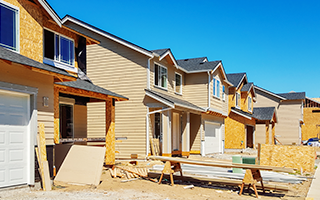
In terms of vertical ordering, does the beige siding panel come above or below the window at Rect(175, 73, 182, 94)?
below

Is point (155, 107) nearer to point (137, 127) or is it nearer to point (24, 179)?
point (137, 127)

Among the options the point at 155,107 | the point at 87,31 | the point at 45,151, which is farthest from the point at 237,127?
the point at 45,151

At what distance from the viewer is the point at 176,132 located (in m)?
22.4

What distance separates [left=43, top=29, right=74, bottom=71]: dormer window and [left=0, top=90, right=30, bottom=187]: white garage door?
11.7ft

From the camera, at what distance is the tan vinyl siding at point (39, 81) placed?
331 inches

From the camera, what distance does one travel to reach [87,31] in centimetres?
1992

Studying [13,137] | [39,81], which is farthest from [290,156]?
[13,137]

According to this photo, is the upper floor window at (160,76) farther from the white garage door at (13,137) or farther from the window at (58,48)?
the white garage door at (13,137)

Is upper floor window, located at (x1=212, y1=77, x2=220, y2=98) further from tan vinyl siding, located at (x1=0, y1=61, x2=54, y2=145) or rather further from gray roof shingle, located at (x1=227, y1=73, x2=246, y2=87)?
tan vinyl siding, located at (x1=0, y1=61, x2=54, y2=145)

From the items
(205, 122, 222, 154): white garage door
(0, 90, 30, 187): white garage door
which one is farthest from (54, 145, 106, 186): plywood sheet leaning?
(205, 122, 222, 154): white garage door

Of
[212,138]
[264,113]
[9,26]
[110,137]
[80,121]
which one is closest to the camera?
[9,26]

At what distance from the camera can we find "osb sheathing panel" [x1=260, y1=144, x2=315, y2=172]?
583 inches

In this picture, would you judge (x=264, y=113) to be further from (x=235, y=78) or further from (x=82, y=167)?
(x=82, y=167)

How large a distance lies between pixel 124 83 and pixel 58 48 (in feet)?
21.7
